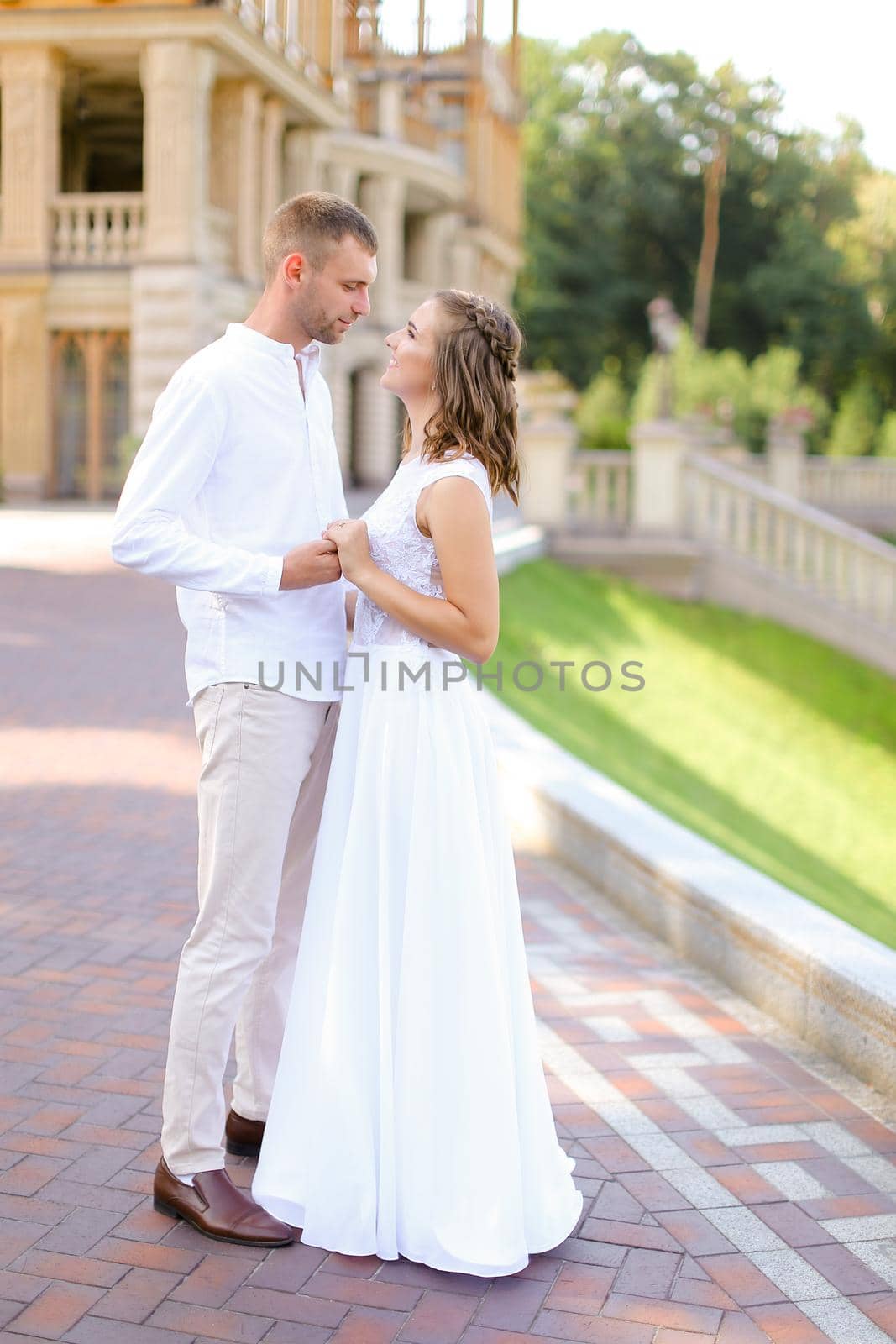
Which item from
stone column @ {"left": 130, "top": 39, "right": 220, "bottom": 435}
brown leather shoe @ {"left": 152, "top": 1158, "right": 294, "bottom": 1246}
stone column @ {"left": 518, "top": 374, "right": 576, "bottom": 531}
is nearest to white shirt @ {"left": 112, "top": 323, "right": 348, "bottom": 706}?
brown leather shoe @ {"left": 152, "top": 1158, "right": 294, "bottom": 1246}

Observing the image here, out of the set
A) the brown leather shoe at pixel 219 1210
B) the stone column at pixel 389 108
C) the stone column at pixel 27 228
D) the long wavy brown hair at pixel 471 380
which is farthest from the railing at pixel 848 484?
the brown leather shoe at pixel 219 1210

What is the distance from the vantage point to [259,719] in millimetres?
3082

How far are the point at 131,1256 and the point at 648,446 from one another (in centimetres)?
1502

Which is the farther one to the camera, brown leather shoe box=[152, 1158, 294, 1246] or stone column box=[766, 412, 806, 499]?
stone column box=[766, 412, 806, 499]

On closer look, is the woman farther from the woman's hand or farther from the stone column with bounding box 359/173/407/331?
the stone column with bounding box 359/173/407/331

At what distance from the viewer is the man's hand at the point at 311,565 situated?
299 cm

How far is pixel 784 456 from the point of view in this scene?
892 inches

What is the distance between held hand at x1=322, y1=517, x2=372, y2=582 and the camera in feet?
9.96

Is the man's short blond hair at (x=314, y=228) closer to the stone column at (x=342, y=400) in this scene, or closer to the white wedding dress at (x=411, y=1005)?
the white wedding dress at (x=411, y=1005)

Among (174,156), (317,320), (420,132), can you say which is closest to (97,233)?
(174,156)

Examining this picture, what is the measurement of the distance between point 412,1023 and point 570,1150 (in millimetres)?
866

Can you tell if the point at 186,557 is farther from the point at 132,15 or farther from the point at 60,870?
the point at 132,15

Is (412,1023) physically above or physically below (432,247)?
below

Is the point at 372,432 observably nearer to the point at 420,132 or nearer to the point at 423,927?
the point at 420,132
